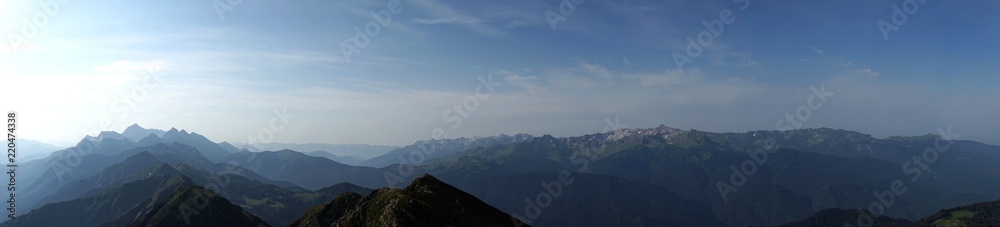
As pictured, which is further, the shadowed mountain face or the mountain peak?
the mountain peak

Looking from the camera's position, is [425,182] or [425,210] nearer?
[425,210]

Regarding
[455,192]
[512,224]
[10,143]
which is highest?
[10,143]

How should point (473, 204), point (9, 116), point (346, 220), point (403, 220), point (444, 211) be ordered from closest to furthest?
point (9, 116) → point (403, 220) → point (444, 211) → point (346, 220) → point (473, 204)

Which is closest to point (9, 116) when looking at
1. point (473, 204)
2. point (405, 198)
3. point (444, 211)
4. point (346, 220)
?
point (346, 220)

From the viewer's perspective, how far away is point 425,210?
12888cm

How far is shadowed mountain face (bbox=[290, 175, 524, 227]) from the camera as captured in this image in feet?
412

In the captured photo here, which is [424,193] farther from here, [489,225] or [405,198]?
[489,225]

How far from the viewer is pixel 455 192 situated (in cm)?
16200

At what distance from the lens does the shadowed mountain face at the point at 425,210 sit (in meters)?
125

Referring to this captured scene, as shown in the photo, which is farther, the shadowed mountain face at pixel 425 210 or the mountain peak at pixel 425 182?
the mountain peak at pixel 425 182

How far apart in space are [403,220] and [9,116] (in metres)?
95.0

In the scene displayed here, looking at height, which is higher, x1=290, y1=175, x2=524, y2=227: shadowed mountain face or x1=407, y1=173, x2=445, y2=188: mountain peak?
x1=407, y1=173, x2=445, y2=188: mountain peak

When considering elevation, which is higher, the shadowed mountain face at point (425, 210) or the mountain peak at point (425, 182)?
the mountain peak at point (425, 182)

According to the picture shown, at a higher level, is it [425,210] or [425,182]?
[425,182]
